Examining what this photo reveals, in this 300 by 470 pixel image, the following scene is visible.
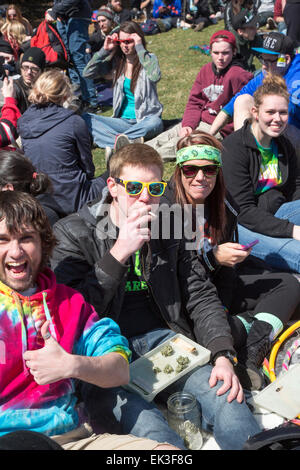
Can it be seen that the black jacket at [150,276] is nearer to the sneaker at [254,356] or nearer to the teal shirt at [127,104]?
the sneaker at [254,356]

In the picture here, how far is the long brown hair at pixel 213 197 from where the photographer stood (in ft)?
10.4

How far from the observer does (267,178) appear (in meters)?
3.98

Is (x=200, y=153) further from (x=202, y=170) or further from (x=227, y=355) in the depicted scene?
(x=227, y=355)

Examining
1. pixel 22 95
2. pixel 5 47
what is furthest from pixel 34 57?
pixel 5 47

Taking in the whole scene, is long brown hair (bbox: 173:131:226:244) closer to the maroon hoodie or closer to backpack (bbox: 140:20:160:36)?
the maroon hoodie

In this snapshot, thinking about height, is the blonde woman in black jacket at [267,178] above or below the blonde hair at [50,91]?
below

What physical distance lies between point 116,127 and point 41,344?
191 inches

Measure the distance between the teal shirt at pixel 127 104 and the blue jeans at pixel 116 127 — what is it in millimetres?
109

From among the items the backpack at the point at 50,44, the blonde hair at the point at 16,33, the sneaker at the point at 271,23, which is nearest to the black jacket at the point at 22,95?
the backpack at the point at 50,44

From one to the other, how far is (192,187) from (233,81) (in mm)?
2986

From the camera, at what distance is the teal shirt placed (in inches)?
255

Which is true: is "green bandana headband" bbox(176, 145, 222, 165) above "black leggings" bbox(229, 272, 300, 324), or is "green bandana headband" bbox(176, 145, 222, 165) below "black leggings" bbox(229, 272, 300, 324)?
above

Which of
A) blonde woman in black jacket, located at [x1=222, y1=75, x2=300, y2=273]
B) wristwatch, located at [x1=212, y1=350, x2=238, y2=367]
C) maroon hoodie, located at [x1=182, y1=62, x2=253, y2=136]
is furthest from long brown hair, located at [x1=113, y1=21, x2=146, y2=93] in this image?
wristwatch, located at [x1=212, y1=350, x2=238, y2=367]
